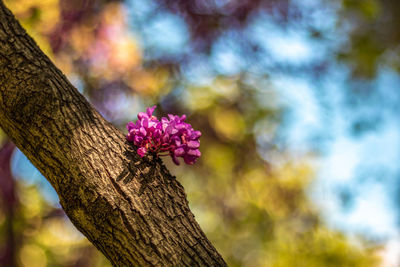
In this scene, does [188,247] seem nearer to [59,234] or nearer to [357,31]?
[59,234]

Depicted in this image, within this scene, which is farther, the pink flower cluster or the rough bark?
the pink flower cluster

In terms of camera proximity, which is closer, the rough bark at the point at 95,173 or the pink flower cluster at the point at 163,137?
the rough bark at the point at 95,173

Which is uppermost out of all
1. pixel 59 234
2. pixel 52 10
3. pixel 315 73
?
pixel 315 73

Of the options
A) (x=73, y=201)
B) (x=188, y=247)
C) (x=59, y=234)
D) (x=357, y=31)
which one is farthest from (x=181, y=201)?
(x=357, y=31)

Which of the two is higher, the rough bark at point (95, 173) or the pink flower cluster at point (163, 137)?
the pink flower cluster at point (163, 137)

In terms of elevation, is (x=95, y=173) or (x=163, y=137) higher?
(x=163, y=137)

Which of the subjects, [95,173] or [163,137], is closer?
[95,173]

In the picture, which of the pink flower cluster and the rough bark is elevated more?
the pink flower cluster

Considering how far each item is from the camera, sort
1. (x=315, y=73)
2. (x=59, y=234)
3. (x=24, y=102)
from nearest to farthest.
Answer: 1. (x=24, y=102)
2. (x=315, y=73)
3. (x=59, y=234)
